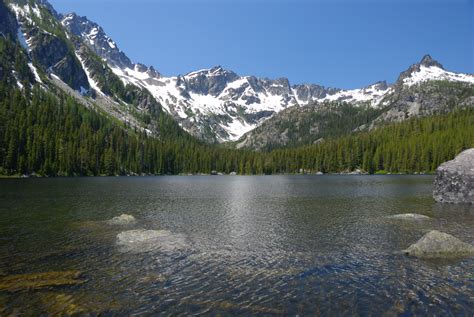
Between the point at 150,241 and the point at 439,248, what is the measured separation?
24720 mm

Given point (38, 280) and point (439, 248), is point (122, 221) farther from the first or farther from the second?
point (439, 248)

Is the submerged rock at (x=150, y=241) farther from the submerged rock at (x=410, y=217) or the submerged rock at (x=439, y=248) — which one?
the submerged rock at (x=410, y=217)

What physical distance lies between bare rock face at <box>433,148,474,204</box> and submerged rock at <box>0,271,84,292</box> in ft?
192

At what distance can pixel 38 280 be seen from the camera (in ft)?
66.8

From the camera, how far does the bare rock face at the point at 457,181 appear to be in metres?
55.3

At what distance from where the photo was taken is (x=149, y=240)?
3184cm

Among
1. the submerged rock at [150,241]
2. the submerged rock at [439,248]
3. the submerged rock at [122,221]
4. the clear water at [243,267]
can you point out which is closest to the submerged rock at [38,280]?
the clear water at [243,267]

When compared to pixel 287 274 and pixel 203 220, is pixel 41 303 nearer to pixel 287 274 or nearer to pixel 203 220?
pixel 287 274

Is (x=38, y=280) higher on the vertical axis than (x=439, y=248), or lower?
lower

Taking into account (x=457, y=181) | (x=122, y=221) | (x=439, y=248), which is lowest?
(x=122, y=221)

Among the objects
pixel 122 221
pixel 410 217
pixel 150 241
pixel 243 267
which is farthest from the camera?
pixel 410 217

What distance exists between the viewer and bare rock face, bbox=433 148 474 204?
55.3m

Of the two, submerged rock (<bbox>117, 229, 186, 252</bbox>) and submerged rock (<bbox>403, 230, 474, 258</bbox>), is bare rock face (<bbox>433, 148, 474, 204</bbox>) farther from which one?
submerged rock (<bbox>117, 229, 186, 252</bbox>)

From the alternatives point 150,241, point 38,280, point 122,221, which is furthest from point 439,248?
point 122,221
